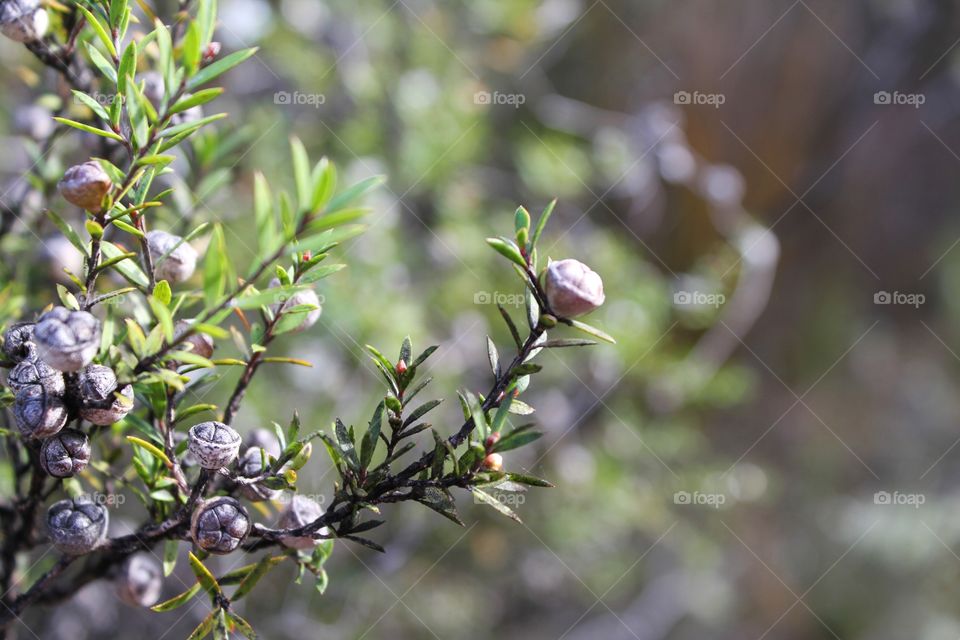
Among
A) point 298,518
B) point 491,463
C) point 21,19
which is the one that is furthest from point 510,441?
point 21,19

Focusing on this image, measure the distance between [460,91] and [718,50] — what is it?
5.14ft

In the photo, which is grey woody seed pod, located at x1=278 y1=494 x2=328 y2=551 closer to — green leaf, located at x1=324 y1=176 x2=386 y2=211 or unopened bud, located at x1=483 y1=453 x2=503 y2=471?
unopened bud, located at x1=483 y1=453 x2=503 y2=471

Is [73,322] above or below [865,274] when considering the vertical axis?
above

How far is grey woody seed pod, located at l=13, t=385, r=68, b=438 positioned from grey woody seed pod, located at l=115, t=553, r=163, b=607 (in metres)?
0.20

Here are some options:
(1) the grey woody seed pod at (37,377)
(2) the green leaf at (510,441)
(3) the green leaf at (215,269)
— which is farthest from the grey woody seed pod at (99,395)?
(2) the green leaf at (510,441)

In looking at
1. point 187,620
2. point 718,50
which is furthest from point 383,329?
point 718,50

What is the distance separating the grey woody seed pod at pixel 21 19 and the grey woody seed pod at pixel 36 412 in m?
0.29

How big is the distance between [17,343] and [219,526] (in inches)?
6.7

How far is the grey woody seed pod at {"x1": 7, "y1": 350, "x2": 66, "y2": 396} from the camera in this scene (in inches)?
16.5

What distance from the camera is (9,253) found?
0.73 metres

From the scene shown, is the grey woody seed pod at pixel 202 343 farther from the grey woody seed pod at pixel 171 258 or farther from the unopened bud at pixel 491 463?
the unopened bud at pixel 491 463

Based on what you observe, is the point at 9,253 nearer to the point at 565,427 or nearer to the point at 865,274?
the point at 565,427

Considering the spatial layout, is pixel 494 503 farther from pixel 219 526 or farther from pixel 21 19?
pixel 21 19

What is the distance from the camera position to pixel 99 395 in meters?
0.42
